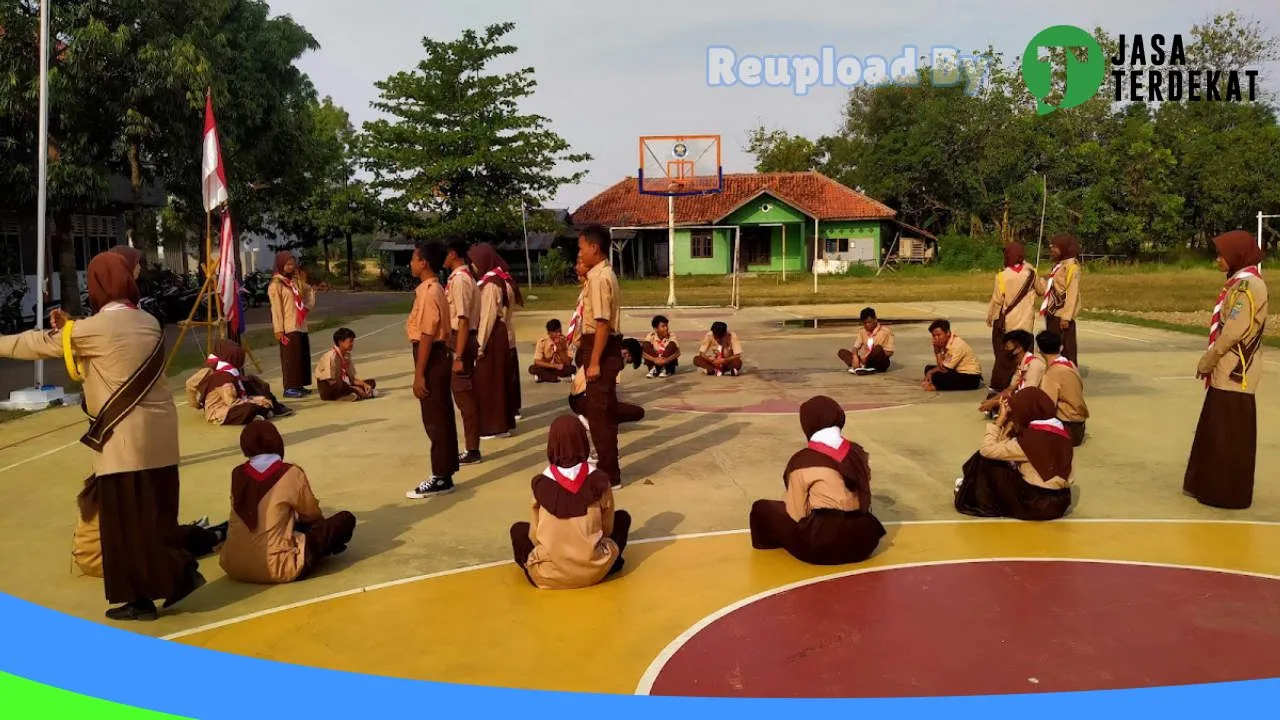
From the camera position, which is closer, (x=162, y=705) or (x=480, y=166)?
(x=162, y=705)

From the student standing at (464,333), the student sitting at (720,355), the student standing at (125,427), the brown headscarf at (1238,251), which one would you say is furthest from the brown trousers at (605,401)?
the student sitting at (720,355)

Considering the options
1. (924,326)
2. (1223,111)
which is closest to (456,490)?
(924,326)

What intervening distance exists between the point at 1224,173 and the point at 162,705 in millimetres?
51222

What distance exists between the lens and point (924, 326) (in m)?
19.5

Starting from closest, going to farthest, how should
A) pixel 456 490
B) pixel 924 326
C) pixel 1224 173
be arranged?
pixel 456 490 → pixel 924 326 → pixel 1224 173

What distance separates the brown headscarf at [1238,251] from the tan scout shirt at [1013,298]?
3926 millimetres

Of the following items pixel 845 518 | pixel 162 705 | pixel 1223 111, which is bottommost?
pixel 162 705

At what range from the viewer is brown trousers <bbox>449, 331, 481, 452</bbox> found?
773cm

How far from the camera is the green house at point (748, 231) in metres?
43.8

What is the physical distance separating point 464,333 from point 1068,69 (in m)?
51.5

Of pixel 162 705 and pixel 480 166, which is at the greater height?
pixel 480 166

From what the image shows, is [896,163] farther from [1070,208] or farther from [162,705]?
[162,705]

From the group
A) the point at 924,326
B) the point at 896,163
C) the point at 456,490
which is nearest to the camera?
the point at 456,490

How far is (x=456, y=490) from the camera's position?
23.9 feet
